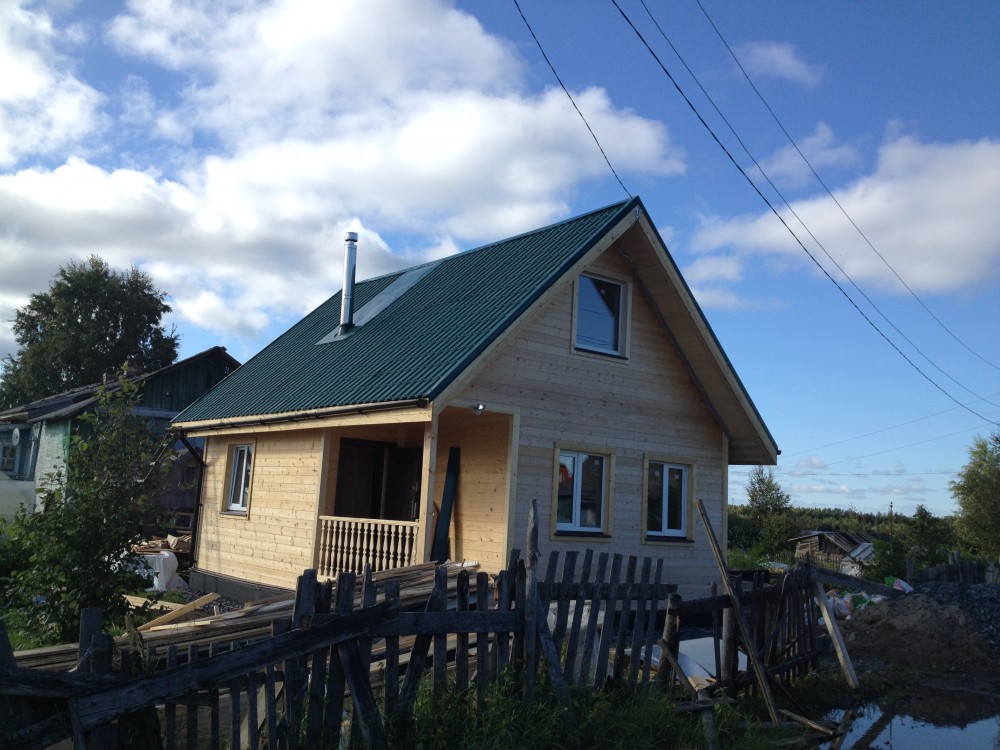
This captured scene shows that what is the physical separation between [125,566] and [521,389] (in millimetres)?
6231

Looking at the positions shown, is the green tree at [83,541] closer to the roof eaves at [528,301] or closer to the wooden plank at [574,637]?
the roof eaves at [528,301]

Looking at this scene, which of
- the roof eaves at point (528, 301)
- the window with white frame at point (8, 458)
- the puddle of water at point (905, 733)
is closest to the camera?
the puddle of water at point (905, 733)

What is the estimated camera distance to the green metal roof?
511 inches

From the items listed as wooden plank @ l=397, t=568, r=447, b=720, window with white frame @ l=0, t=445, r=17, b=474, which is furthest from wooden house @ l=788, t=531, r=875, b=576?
window with white frame @ l=0, t=445, r=17, b=474

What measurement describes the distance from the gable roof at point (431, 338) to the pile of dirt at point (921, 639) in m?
3.53

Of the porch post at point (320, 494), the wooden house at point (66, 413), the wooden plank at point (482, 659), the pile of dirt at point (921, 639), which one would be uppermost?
the wooden house at point (66, 413)

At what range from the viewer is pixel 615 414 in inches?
596

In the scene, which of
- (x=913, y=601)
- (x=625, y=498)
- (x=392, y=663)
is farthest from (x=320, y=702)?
(x=913, y=601)

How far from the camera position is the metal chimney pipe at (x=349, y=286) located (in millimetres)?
18750

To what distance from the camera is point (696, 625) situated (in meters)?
15.8

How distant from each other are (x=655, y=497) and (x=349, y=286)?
8.08 meters

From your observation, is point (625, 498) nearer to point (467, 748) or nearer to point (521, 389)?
point (521, 389)

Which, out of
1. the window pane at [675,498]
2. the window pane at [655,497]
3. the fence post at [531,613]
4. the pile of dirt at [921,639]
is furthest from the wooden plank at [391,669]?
the window pane at [675,498]

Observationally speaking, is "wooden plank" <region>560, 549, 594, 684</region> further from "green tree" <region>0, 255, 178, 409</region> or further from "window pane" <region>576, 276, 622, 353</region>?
"green tree" <region>0, 255, 178, 409</region>
